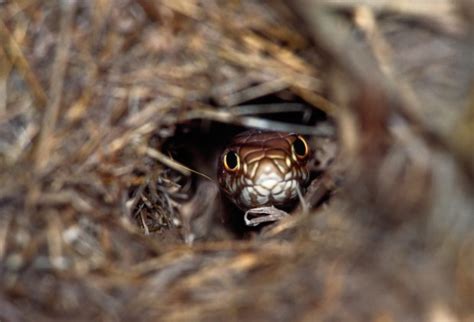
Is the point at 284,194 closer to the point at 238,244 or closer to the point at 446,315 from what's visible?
the point at 238,244

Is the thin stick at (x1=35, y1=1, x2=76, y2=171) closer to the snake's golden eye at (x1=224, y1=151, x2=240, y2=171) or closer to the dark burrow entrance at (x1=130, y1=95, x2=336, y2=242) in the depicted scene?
the dark burrow entrance at (x1=130, y1=95, x2=336, y2=242)

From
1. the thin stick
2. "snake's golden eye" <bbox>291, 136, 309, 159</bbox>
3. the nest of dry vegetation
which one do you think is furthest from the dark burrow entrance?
the thin stick

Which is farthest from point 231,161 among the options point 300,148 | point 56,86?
point 56,86

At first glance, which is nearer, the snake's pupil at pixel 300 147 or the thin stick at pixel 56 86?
the thin stick at pixel 56 86

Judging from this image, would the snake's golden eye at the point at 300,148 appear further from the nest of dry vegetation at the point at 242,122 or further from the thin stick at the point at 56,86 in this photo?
the thin stick at the point at 56,86

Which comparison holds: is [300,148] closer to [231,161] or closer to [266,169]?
[266,169]

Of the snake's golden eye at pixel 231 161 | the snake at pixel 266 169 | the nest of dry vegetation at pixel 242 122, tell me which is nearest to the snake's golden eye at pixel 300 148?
the snake at pixel 266 169

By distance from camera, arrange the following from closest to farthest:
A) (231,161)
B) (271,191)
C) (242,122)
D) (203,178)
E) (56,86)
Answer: (56,86) < (242,122) < (271,191) < (231,161) < (203,178)
